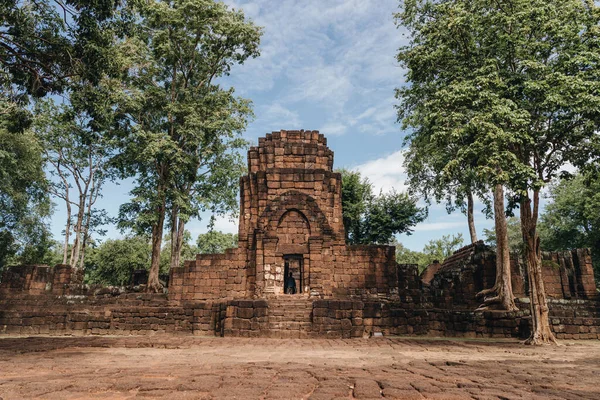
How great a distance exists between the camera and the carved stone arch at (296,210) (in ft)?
52.1

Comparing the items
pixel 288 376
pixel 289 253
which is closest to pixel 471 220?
pixel 289 253

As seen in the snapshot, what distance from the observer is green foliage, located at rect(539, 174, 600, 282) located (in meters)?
25.1

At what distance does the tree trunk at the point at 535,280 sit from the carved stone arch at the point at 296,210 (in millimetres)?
7216

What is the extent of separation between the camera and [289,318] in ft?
42.1

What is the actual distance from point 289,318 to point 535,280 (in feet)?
25.4

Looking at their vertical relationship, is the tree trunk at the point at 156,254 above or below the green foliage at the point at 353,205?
below

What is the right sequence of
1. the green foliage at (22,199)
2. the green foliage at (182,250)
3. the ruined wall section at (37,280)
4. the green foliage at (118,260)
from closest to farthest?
the ruined wall section at (37,280) → the green foliage at (22,199) → the green foliage at (118,260) → the green foliage at (182,250)

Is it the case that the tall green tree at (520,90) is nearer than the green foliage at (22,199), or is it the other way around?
the tall green tree at (520,90)

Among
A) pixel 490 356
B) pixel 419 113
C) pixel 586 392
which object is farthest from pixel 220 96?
pixel 586 392

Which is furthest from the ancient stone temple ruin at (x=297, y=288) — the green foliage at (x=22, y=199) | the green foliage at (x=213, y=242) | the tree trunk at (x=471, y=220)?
the green foliage at (x=213, y=242)

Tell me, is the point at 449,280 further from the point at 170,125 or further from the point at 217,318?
the point at 170,125

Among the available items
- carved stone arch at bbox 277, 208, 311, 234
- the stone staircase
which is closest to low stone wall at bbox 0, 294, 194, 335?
the stone staircase

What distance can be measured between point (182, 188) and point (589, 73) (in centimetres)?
1937

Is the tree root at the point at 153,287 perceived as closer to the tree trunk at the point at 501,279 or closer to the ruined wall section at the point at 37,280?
the ruined wall section at the point at 37,280
